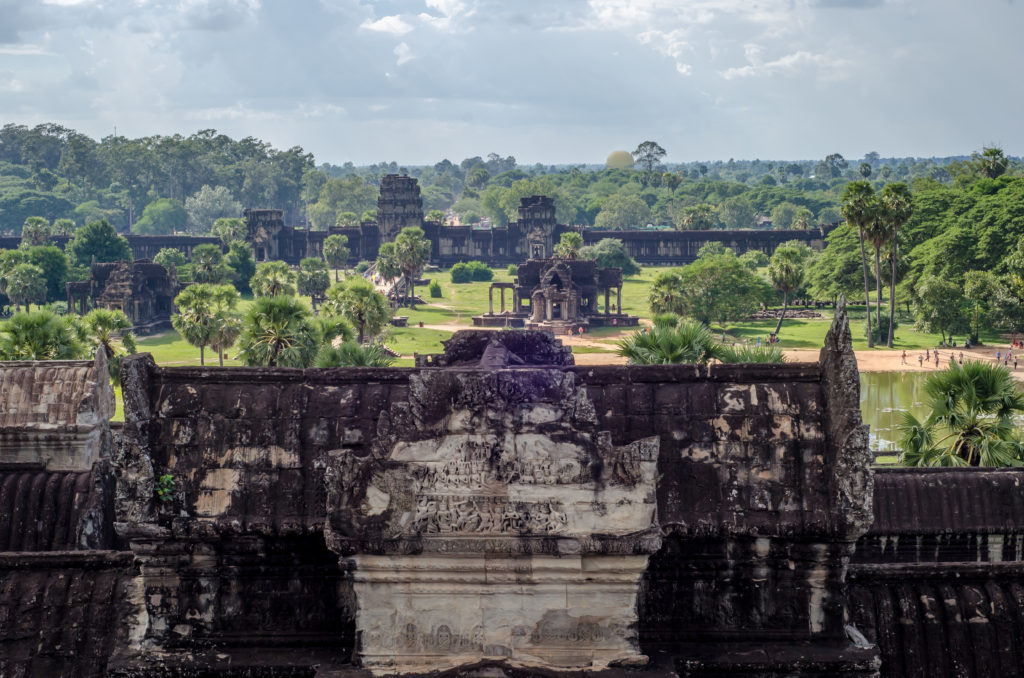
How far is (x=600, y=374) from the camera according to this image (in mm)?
8883

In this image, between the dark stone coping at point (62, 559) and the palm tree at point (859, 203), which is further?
the palm tree at point (859, 203)

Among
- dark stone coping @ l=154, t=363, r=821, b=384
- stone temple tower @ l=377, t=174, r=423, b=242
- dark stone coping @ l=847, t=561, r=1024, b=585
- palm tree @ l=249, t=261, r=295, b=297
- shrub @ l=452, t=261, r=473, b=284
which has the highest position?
stone temple tower @ l=377, t=174, r=423, b=242

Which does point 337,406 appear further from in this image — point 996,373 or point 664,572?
point 996,373

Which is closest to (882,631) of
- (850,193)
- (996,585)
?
(996,585)

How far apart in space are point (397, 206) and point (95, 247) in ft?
113

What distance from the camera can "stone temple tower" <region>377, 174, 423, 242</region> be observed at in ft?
389

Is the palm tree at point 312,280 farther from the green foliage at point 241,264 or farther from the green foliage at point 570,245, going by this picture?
the green foliage at point 570,245

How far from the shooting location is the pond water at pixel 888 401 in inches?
1686

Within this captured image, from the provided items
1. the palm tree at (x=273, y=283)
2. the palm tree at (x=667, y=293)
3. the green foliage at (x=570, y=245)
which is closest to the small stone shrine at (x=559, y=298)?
the palm tree at (x=667, y=293)

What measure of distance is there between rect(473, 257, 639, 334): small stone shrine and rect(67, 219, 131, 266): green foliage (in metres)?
35.3

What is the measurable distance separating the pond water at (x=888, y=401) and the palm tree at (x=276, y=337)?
68.1ft

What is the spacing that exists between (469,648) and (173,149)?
7552 inches

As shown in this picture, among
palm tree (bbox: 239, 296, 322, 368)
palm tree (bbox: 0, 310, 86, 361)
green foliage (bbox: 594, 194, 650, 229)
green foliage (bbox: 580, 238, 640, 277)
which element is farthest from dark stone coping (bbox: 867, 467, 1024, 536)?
green foliage (bbox: 594, 194, 650, 229)

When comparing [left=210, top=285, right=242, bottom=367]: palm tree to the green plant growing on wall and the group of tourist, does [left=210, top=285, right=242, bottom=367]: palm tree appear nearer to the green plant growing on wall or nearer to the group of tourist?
the group of tourist
